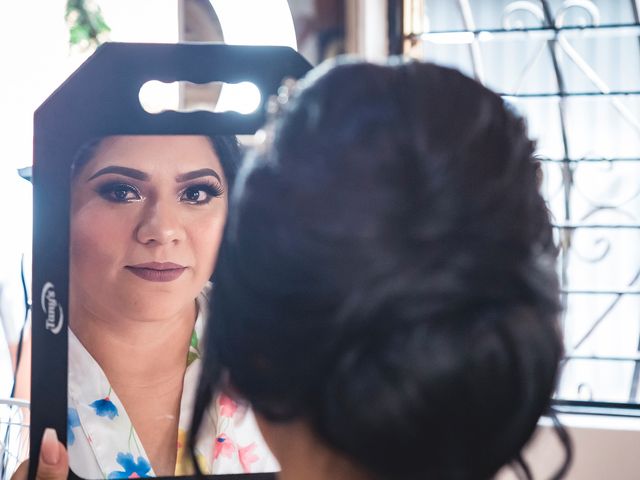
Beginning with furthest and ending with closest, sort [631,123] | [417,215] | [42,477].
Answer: [631,123]
[42,477]
[417,215]

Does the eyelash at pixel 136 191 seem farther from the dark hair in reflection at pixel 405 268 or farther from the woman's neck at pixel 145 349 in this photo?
the dark hair in reflection at pixel 405 268

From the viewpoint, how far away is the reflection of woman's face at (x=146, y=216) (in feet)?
2.11

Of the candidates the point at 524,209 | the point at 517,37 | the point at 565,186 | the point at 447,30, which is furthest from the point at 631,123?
the point at 524,209

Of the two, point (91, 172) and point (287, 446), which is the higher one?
point (91, 172)

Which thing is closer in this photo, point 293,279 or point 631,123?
point 293,279

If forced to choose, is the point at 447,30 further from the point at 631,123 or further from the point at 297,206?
the point at 297,206

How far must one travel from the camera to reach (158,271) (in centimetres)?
66

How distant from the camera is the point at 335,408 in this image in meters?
0.39

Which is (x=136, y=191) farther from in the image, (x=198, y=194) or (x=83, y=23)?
(x=83, y=23)

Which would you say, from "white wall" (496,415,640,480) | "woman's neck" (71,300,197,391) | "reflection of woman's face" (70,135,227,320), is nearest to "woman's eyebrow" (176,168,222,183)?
"reflection of woman's face" (70,135,227,320)

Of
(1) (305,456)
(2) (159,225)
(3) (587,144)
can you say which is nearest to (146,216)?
(2) (159,225)

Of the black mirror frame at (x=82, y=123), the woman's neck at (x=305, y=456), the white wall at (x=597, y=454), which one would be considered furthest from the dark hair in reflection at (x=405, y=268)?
the white wall at (x=597, y=454)

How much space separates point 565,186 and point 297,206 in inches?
52.4

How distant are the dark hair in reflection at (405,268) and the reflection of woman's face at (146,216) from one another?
25 centimetres
